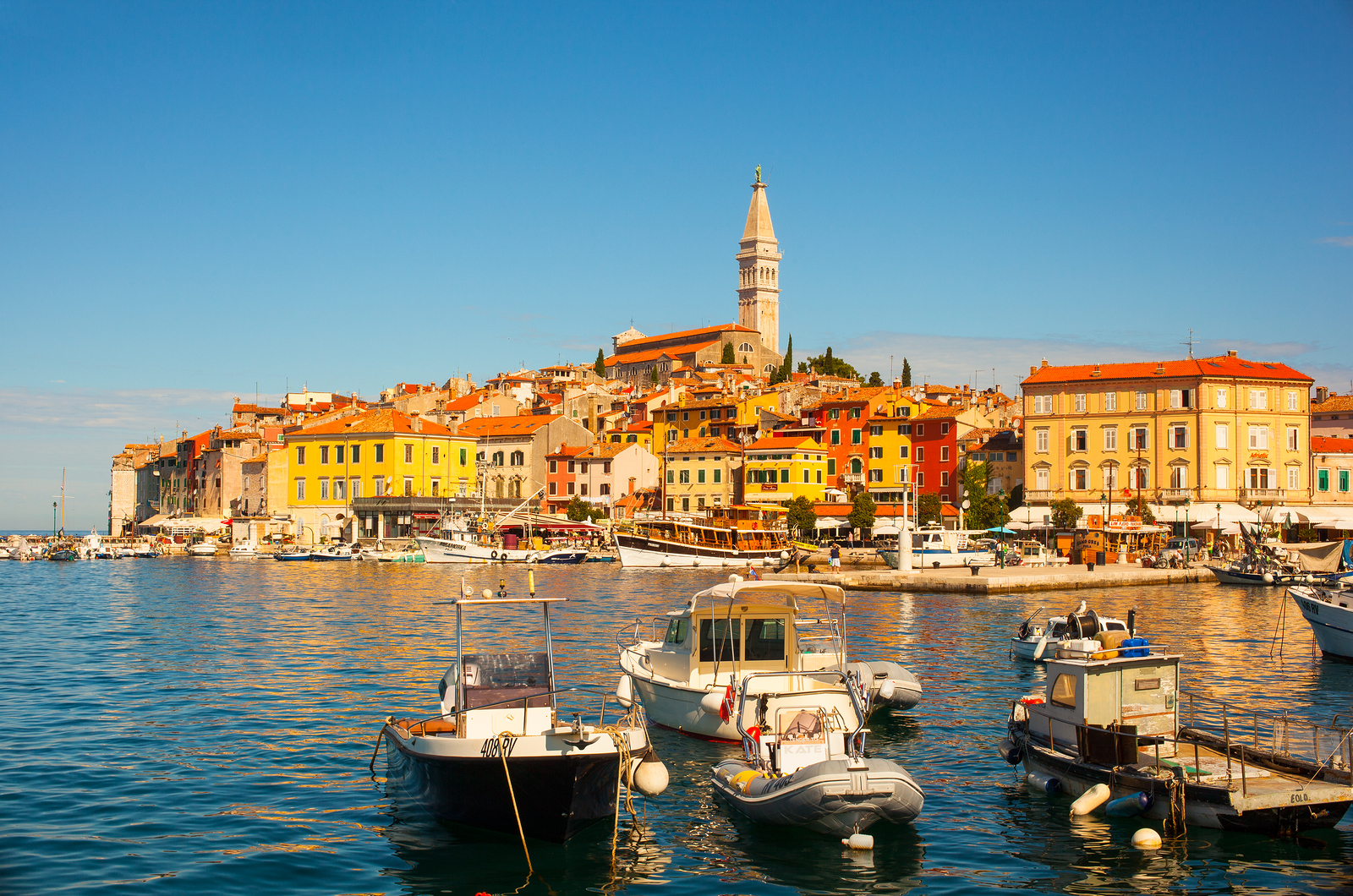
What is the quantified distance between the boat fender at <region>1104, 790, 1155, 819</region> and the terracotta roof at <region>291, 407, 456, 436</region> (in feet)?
241

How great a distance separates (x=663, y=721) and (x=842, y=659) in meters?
3.80

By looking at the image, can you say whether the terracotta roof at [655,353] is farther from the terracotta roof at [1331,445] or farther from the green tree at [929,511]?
the terracotta roof at [1331,445]

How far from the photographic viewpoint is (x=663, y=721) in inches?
777

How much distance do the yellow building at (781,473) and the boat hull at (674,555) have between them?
15254mm

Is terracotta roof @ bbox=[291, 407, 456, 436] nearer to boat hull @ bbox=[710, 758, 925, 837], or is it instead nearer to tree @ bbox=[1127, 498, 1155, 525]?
tree @ bbox=[1127, 498, 1155, 525]

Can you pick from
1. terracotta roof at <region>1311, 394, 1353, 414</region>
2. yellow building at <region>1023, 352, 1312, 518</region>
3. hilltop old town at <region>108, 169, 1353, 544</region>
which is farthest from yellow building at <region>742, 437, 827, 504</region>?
Result: terracotta roof at <region>1311, 394, 1353, 414</region>

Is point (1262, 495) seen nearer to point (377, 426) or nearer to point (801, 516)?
point (801, 516)

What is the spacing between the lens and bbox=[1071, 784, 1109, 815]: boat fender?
14482 millimetres

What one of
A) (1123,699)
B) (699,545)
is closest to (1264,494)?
(699,545)

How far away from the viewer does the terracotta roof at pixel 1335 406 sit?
97500 millimetres

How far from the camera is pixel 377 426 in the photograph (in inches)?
3312

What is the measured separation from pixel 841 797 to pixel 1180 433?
216ft

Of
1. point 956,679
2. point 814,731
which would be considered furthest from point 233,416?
point 814,731

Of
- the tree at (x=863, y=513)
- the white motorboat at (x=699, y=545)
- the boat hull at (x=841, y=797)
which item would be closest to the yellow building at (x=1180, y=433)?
the tree at (x=863, y=513)
